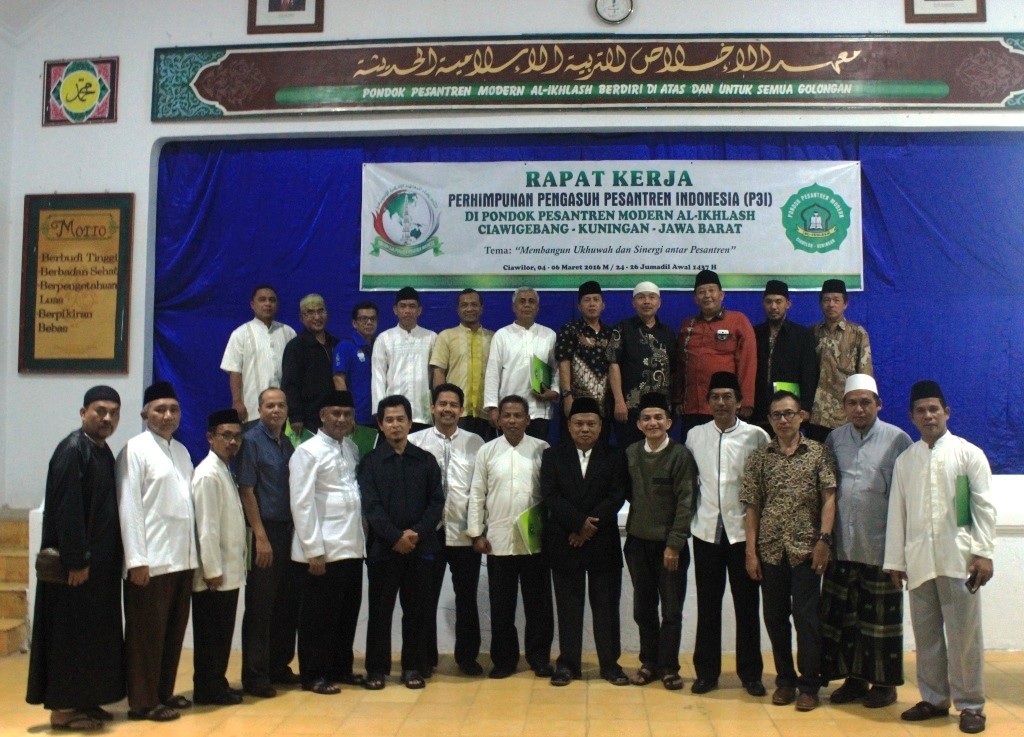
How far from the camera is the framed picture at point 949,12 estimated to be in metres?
6.34

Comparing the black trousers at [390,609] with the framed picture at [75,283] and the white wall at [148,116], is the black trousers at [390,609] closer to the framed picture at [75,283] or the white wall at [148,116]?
the white wall at [148,116]

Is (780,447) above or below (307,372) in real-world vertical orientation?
below

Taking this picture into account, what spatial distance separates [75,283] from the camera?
6.64 meters

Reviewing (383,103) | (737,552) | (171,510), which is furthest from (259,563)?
(383,103)

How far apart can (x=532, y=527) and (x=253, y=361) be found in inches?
86.8

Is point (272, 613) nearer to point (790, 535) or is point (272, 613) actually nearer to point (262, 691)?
point (262, 691)

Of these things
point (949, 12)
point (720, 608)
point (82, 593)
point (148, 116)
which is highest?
point (949, 12)

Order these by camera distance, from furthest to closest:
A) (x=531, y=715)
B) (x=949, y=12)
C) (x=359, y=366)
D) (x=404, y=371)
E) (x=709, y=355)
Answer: (x=949, y=12) < (x=359, y=366) < (x=404, y=371) < (x=709, y=355) < (x=531, y=715)

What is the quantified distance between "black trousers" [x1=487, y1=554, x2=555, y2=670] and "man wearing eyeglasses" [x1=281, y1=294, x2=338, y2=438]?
157 cm

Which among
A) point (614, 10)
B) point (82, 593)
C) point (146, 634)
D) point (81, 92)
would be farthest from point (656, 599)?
point (81, 92)

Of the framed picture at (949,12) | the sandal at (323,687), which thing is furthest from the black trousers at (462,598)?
the framed picture at (949,12)

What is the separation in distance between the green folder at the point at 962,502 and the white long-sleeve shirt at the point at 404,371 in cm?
290

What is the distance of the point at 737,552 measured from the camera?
458cm

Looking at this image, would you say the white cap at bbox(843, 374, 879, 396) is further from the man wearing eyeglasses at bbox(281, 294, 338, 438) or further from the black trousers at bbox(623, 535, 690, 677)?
the man wearing eyeglasses at bbox(281, 294, 338, 438)
